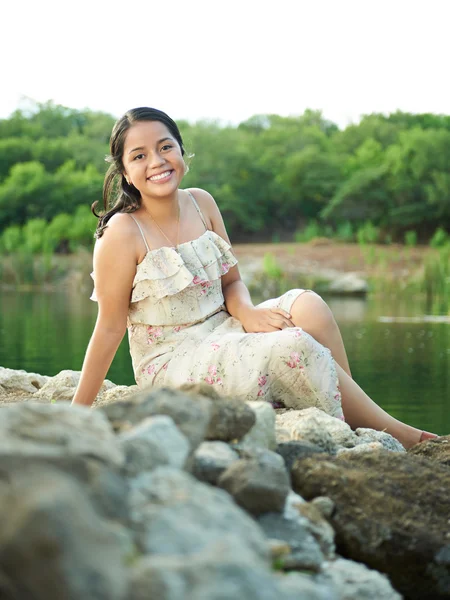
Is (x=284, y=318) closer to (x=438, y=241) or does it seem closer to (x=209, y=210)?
(x=209, y=210)

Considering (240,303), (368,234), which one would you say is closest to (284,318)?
(240,303)

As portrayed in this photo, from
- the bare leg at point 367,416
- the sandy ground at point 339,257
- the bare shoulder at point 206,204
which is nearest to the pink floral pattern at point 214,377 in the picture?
the bare leg at point 367,416

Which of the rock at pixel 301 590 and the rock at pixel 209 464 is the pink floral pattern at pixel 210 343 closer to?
the rock at pixel 209 464

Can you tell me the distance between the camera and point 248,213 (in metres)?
25.8

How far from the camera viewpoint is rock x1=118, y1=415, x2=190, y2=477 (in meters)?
1.49

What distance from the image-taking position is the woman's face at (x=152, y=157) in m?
3.02

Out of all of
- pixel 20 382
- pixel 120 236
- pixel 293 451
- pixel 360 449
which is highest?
pixel 120 236

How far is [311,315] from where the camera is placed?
118 inches

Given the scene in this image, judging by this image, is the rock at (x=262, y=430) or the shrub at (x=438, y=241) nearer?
the rock at (x=262, y=430)

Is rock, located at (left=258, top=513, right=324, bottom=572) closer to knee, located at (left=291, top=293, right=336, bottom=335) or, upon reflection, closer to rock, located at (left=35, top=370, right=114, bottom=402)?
knee, located at (left=291, top=293, right=336, bottom=335)

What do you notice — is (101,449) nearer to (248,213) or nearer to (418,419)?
(418,419)

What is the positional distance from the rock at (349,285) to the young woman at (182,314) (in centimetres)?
1274

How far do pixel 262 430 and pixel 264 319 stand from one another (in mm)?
1124

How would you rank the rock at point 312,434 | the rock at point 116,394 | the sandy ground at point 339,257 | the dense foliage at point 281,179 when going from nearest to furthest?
1. the rock at point 312,434
2. the rock at point 116,394
3. the sandy ground at point 339,257
4. the dense foliage at point 281,179
